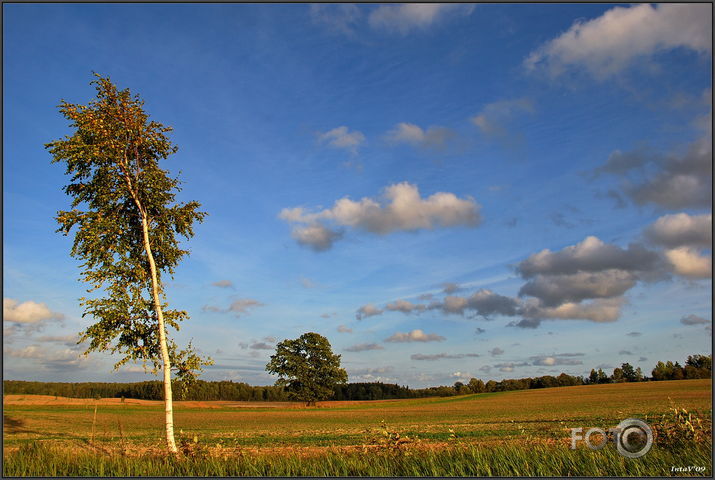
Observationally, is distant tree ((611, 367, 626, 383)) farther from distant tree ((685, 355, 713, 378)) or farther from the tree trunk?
the tree trunk

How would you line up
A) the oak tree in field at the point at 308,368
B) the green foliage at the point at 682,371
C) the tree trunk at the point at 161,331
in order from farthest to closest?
the green foliage at the point at 682,371
the oak tree in field at the point at 308,368
the tree trunk at the point at 161,331

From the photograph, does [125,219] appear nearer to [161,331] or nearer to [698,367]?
[161,331]

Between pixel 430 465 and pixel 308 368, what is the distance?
282ft

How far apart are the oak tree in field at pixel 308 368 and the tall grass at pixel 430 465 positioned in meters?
83.0

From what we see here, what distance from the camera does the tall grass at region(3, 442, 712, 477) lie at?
8.95 metres

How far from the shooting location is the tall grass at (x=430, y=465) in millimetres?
8945

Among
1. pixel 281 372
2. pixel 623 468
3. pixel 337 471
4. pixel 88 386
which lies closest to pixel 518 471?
pixel 623 468

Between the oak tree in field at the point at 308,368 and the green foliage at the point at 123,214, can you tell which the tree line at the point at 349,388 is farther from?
the green foliage at the point at 123,214

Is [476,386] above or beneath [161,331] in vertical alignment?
beneath

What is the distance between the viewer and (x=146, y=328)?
779 inches

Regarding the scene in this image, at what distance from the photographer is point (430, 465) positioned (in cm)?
963
